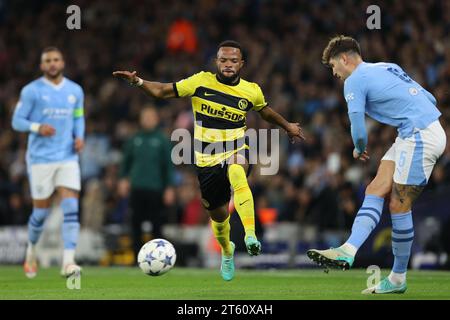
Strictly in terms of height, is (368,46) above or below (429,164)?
above

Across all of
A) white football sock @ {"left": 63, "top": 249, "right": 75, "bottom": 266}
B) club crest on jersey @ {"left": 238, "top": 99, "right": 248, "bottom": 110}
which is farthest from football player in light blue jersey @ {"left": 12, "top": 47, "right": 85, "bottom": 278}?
club crest on jersey @ {"left": 238, "top": 99, "right": 248, "bottom": 110}

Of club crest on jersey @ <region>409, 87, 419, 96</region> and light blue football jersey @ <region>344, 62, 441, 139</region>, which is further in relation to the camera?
club crest on jersey @ <region>409, 87, 419, 96</region>

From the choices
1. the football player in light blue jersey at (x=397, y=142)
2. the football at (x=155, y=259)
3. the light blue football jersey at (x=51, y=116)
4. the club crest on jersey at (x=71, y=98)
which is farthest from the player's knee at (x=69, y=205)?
the football player in light blue jersey at (x=397, y=142)

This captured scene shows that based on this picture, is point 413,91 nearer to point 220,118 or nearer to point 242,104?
point 242,104

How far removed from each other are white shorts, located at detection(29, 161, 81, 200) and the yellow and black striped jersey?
7.89 feet

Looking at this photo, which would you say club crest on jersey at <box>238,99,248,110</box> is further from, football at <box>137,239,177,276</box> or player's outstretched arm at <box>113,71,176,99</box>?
football at <box>137,239,177,276</box>

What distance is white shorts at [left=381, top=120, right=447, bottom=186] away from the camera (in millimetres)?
8680

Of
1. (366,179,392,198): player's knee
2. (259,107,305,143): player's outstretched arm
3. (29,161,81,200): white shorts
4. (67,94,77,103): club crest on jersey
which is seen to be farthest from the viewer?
(67,94,77,103): club crest on jersey

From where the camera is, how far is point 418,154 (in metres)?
8.71

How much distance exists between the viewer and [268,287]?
32.8 ft

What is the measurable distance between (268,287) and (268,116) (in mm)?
1778
